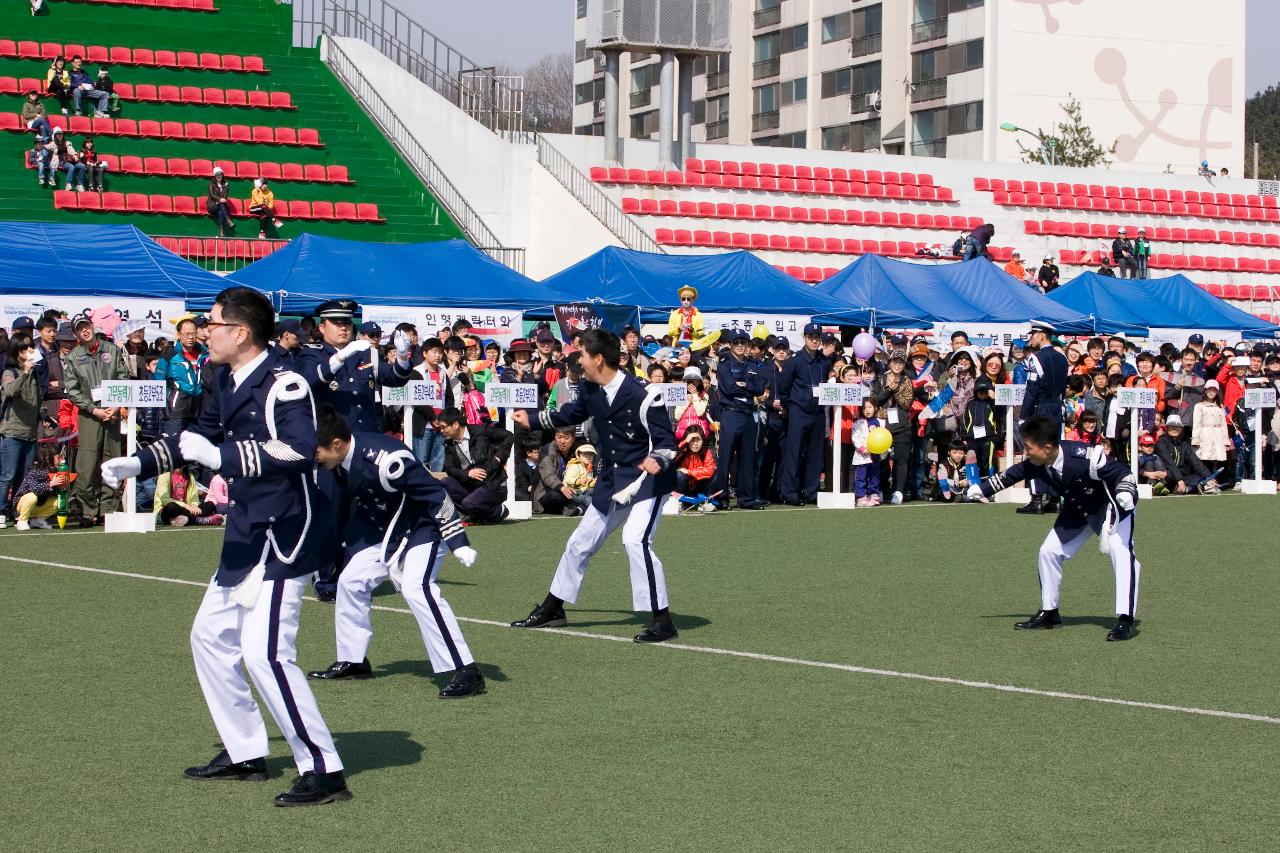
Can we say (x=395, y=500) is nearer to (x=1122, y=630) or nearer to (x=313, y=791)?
(x=313, y=791)

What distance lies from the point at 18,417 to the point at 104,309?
380 centimetres

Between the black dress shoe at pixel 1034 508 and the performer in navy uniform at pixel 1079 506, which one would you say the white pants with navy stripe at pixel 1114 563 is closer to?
the performer in navy uniform at pixel 1079 506

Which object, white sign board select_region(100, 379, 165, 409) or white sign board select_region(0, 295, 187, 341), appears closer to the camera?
white sign board select_region(100, 379, 165, 409)

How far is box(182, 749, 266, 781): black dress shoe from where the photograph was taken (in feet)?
22.6

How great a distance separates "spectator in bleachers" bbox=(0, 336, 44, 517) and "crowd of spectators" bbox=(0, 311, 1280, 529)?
0.02 meters

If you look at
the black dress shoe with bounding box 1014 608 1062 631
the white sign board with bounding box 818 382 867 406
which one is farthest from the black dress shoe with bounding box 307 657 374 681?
the white sign board with bounding box 818 382 867 406

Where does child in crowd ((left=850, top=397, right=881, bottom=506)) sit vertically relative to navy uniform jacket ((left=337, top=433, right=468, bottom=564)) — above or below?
below

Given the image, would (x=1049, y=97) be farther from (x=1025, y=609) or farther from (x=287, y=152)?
(x=1025, y=609)

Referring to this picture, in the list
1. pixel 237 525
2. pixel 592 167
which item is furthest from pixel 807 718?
pixel 592 167

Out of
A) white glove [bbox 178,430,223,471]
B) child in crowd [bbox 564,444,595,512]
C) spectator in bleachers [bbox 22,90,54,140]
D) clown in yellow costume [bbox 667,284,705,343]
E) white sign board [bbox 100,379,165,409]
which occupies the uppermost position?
spectator in bleachers [bbox 22,90,54,140]

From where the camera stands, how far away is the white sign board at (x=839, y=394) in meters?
20.2

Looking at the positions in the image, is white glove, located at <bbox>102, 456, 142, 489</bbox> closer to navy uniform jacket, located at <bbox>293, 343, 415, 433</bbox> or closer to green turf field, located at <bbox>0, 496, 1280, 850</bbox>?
green turf field, located at <bbox>0, 496, 1280, 850</bbox>

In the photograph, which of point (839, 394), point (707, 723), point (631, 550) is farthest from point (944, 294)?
point (707, 723)

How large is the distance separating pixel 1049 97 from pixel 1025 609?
55.4 metres
